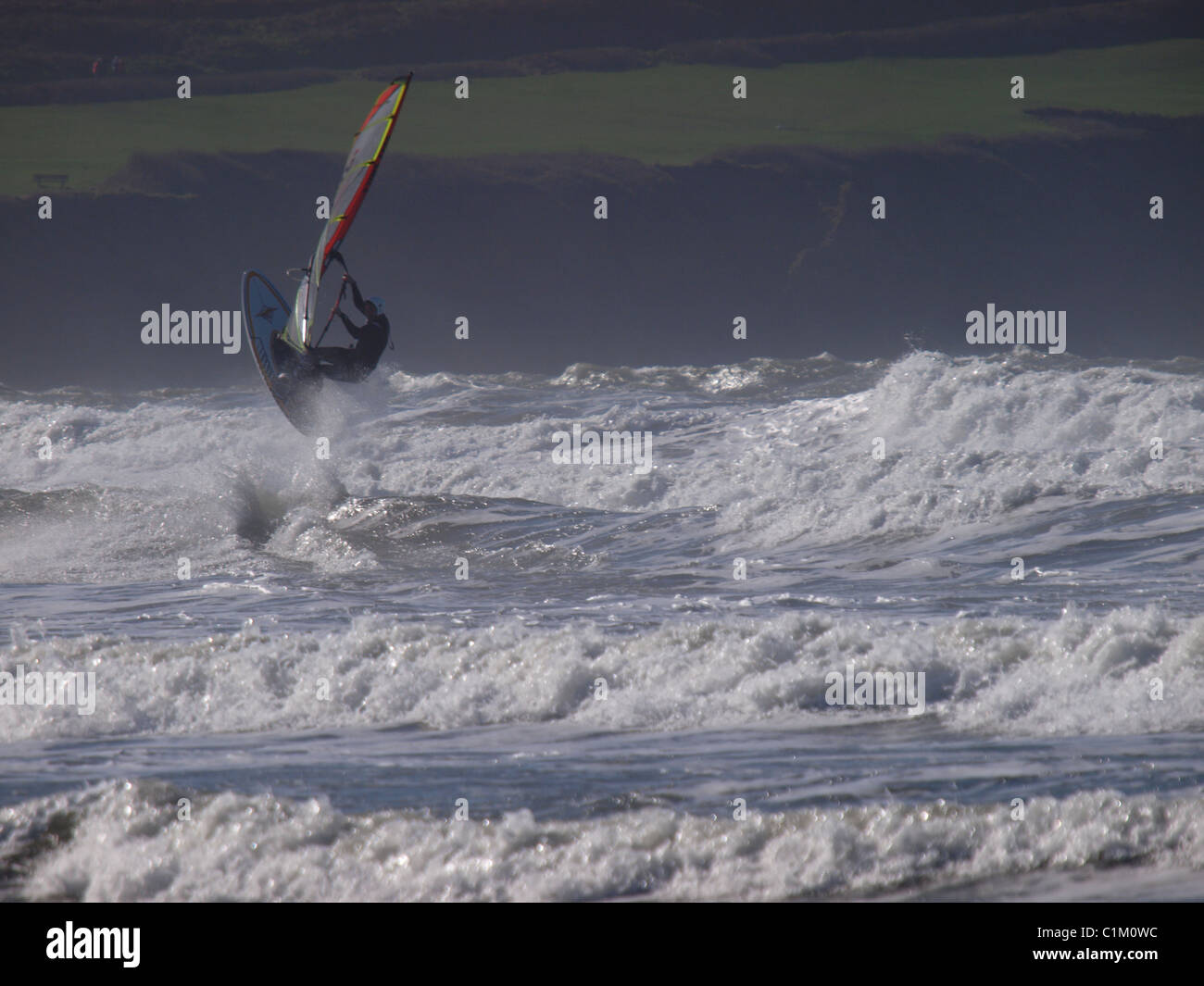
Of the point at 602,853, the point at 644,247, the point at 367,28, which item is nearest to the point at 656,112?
the point at 644,247

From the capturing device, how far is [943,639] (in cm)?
788

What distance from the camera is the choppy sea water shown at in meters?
5.11

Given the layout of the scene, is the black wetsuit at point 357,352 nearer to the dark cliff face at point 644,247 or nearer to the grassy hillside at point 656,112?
the dark cliff face at point 644,247

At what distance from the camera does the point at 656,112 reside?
5441 centimetres

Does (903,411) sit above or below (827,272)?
below

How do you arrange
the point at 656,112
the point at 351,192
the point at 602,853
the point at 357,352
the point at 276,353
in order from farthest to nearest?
the point at 656,112 → the point at 276,353 → the point at 351,192 → the point at 357,352 → the point at 602,853

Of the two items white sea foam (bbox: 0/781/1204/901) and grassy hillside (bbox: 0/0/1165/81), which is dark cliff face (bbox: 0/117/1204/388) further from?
white sea foam (bbox: 0/781/1204/901)

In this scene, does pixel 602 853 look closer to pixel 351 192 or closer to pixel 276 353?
pixel 351 192

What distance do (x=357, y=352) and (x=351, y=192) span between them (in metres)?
1.78

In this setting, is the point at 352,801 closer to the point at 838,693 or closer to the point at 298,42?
the point at 838,693

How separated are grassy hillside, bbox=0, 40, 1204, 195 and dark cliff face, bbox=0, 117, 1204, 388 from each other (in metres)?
1.28

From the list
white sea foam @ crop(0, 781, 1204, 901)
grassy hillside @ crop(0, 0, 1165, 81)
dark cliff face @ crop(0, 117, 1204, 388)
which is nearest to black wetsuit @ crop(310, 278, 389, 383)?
white sea foam @ crop(0, 781, 1204, 901)
